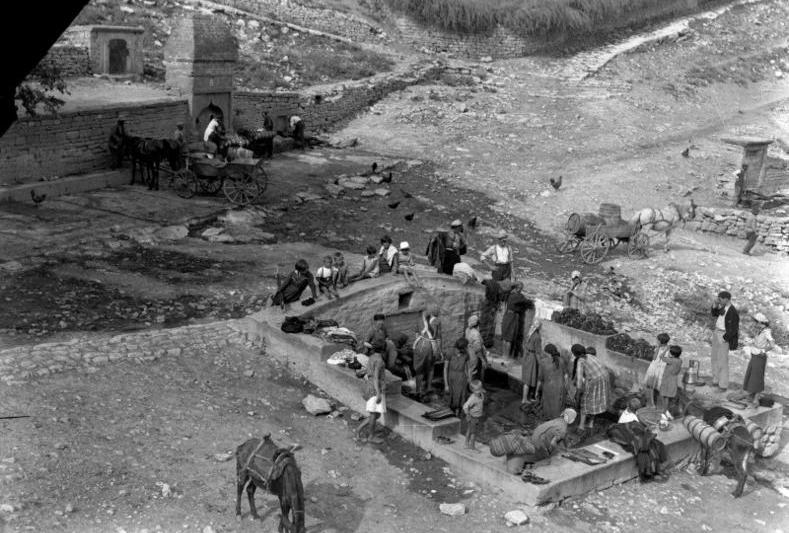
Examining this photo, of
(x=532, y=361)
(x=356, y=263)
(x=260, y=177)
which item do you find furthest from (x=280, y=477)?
(x=260, y=177)

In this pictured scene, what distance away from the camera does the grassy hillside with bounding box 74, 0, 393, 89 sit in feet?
93.2

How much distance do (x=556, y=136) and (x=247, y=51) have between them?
10.2 meters

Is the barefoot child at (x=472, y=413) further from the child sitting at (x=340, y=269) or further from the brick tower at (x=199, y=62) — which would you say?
the brick tower at (x=199, y=62)

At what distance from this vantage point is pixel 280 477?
26.8 ft

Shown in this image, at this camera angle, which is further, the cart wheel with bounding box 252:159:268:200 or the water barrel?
the cart wheel with bounding box 252:159:268:200

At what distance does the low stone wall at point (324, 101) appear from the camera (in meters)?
25.3

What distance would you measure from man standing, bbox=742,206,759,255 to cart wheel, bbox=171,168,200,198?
475 inches

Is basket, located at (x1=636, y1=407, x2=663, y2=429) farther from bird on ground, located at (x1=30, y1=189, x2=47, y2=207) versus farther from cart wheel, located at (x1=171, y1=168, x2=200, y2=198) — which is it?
bird on ground, located at (x1=30, y1=189, x2=47, y2=207)

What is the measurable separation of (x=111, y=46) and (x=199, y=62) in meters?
4.38

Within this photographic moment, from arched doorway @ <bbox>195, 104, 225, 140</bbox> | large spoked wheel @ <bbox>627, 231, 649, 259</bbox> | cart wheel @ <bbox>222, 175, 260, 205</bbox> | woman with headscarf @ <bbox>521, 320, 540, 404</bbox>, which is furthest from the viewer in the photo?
arched doorway @ <bbox>195, 104, 225, 140</bbox>

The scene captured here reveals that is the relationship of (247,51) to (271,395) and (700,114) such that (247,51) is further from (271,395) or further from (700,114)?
(271,395)

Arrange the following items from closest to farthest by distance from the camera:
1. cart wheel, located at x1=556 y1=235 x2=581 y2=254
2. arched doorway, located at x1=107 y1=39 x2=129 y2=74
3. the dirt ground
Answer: the dirt ground → cart wheel, located at x1=556 y1=235 x2=581 y2=254 → arched doorway, located at x1=107 y1=39 x2=129 y2=74

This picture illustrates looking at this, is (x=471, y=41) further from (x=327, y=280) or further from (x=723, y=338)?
(x=723, y=338)

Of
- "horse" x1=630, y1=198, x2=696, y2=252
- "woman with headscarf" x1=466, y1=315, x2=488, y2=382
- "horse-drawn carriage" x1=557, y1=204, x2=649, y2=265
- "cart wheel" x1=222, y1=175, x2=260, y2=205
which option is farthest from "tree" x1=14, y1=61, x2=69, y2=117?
"horse" x1=630, y1=198, x2=696, y2=252
